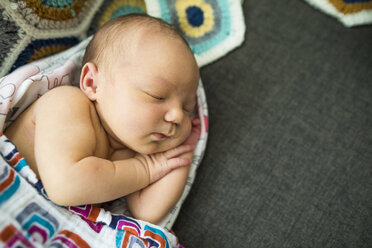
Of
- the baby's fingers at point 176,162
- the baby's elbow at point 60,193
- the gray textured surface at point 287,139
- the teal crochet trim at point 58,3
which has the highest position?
the teal crochet trim at point 58,3

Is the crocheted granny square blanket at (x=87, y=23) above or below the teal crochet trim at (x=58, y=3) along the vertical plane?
below

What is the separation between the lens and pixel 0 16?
0.80 metres

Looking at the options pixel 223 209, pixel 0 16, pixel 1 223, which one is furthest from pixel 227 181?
pixel 0 16

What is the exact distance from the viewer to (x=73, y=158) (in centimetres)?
72

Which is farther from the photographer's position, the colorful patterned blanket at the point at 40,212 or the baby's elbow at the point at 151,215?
the baby's elbow at the point at 151,215

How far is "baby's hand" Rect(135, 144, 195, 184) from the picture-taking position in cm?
85

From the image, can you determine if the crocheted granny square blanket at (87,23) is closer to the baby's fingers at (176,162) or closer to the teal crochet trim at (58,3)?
the teal crochet trim at (58,3)

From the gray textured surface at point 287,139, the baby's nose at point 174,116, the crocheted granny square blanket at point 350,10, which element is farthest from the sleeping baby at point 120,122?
the crocheted granny square blanket at point 350,10

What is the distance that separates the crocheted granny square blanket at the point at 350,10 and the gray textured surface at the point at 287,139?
0.03 meters

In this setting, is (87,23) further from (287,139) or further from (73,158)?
(287,139)

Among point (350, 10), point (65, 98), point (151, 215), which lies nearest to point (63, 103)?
point (65, 98)

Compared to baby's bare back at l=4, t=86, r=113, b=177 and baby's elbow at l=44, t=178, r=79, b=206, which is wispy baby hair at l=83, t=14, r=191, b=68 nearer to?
baby's bare back at l=4, t=86, r=113, b=177

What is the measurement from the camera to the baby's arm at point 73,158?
2.31 feet

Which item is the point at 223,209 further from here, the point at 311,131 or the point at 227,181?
the point at 311,131
